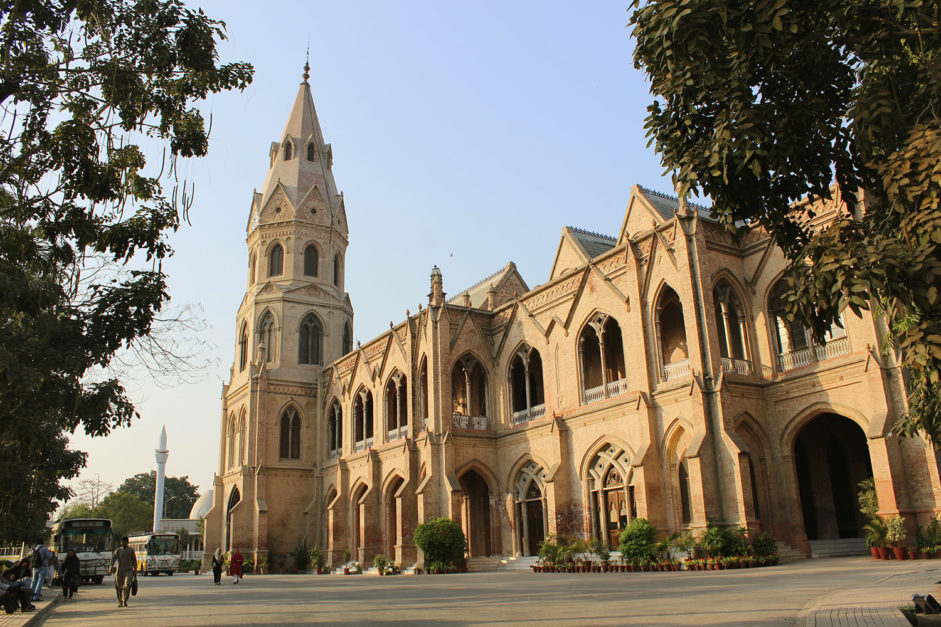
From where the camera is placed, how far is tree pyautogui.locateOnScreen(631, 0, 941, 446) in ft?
21.8

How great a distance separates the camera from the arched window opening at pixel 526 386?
95.9 feet

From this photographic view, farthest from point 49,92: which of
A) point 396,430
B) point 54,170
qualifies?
point 396,430

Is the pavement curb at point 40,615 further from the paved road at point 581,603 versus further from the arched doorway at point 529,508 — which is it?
the arched doorway at point 529,508

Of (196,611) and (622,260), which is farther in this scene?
(622,260)

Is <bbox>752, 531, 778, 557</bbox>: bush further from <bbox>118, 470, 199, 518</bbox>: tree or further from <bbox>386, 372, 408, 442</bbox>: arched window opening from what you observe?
<bbox>118, 470, 199, 518</bbox>: tree

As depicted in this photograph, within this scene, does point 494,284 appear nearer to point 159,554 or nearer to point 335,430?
point 335,430

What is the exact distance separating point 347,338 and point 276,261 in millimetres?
6176

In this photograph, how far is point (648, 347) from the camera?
2406 centimetres

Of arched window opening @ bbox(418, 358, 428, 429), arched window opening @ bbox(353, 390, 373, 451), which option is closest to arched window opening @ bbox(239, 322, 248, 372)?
arched window opening @ bbox(353, 390, 373, 451)

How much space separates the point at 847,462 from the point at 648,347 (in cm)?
746

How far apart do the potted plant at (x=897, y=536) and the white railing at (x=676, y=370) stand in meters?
6.75

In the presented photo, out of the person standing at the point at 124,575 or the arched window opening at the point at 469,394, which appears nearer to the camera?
the person standing at the point at 124,575

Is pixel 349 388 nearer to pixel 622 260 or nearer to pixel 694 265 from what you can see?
pixel 622 260

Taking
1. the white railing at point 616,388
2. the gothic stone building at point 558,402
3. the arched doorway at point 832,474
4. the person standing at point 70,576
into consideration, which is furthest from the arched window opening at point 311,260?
the arched doorway at point 832,474
